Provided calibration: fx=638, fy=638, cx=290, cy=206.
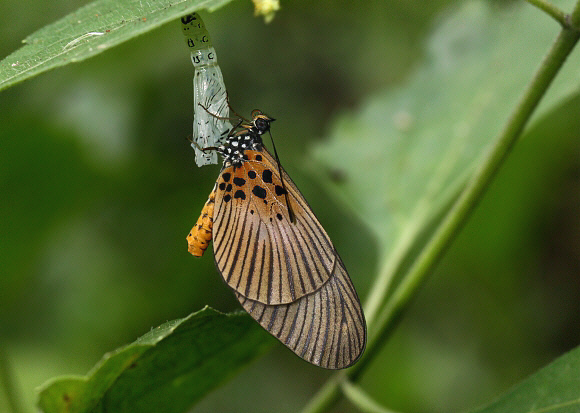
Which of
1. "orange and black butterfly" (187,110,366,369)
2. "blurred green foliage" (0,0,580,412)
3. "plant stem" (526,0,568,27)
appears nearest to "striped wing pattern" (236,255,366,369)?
"orange and black butterfly" (187,110,366,369)

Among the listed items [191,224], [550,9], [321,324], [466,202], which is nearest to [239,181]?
→ [321,324]

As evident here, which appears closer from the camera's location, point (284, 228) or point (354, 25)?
point (284, 228)

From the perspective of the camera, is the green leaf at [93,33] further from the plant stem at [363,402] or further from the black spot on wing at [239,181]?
the plant stem at [363,402]

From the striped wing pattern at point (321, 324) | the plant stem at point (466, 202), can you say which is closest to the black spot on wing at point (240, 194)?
the striped wing pattern at point (321, 324)

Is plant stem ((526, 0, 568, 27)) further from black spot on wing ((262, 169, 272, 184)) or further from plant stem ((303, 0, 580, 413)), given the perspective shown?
black spot on wing ((262, 169, 272, 184))

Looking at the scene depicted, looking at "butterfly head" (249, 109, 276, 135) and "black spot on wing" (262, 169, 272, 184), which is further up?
"butterfly head" (249, 109, 276, 135)

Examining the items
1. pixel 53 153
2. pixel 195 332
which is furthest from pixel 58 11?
pixel 195 332

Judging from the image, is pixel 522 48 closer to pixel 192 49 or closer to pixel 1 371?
pixel 192 49

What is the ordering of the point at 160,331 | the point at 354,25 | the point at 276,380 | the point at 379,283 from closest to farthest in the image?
the point at 160,331 → the point at 379,283 → the point at 276,380 → the point at 354,25
